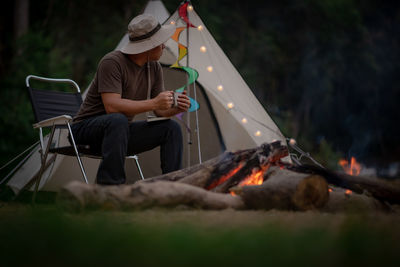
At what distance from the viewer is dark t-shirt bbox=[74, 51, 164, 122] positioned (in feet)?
8.95

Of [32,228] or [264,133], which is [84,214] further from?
[264,133]

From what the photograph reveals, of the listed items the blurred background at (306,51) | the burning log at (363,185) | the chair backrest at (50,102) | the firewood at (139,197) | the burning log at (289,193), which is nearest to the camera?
the firewood at (139,197)

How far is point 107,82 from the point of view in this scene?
272 centimetres

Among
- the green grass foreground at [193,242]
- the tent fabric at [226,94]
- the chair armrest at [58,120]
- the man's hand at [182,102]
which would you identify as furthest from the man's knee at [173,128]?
the tent fabric at [226,94]

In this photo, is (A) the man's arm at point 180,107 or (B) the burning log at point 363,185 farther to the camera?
(A) the man's arm at point 180,107

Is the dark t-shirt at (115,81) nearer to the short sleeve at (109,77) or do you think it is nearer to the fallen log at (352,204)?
the short sleeve at (109,77)

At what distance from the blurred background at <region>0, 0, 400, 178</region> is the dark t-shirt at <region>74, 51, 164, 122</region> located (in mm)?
11601

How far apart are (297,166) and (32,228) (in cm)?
141

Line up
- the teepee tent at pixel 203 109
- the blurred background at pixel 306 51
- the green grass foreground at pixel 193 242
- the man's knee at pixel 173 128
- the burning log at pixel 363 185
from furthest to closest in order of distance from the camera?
the blurred background at pixel 306 51 → the teepee tent at pixel 203 109 → the man's knee at pixel 173 128 → the burning log at pixel 363 185 → the green grass foreground at pixel 193 242

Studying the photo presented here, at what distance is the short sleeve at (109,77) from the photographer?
106 inches

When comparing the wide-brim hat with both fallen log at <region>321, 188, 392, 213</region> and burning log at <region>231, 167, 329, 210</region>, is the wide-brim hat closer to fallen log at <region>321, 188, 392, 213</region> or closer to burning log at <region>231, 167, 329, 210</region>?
burning log at <region>231, 167, 329, 210</region>

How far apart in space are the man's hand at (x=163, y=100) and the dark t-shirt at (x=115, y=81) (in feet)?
0.70

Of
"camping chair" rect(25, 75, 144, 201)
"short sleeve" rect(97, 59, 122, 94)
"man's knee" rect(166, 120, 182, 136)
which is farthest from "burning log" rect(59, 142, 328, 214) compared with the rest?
"camping chair" rect(25, 75, 144, 201)

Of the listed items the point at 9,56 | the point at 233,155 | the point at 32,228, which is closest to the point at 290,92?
the point at 9,56
